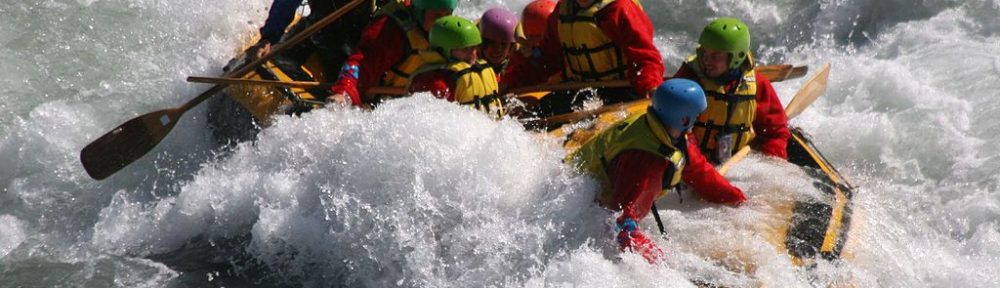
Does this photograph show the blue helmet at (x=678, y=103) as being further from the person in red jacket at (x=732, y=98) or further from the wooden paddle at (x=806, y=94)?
the wooden paddle at (x=806, y=94)

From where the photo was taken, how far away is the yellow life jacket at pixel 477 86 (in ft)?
20.9

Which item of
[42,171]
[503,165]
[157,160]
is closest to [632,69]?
[503,165]

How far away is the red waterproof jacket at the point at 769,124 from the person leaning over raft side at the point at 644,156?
1.08 m

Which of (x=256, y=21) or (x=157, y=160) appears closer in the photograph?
(x=157, y=160)

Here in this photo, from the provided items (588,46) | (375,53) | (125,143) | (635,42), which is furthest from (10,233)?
(635,42)

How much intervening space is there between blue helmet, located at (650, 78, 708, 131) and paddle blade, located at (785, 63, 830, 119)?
2177 millimetres

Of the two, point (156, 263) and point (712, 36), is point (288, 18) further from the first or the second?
point (712, 36)

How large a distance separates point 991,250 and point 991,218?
424mm

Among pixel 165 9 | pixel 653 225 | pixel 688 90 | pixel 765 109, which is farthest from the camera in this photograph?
pixel 165 9

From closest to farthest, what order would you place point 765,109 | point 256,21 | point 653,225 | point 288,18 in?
point 653,225, point 765,109, point 288,18, point 256,21

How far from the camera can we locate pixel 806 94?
7094mm

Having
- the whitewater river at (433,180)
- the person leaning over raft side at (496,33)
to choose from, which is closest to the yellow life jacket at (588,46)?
the person leaning over raft side at (496,33)

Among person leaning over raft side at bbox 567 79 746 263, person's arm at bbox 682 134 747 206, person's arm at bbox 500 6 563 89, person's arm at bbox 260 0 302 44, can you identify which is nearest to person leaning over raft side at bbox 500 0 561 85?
person's arm at bbox 500 6 563 89

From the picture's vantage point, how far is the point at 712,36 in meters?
5.77
